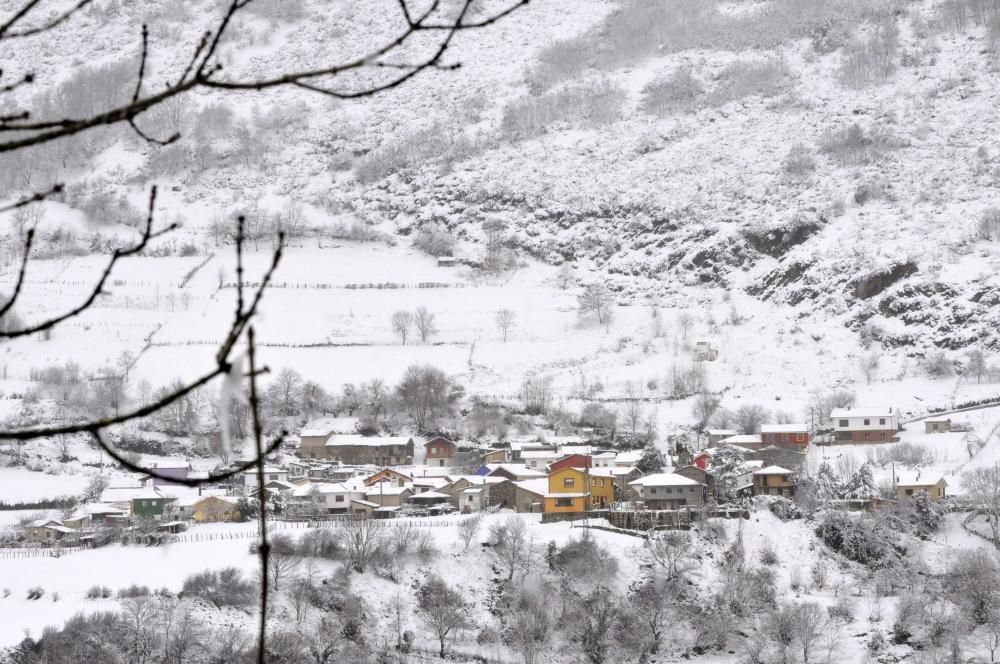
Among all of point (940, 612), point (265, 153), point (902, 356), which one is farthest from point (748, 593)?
point (265, 153)

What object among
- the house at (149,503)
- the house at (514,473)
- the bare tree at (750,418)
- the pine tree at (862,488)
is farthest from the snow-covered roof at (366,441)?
the pine tree at (862,488)

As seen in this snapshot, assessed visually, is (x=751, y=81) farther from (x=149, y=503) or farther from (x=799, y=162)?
(x=149, y=503)

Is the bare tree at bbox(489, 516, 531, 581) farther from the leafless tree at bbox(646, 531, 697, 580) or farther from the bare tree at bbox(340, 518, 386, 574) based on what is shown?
the leafless tree at bbox(646, 531, 697, 580)

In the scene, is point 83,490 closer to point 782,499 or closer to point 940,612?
point 782,499

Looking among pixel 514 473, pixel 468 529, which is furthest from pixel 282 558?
pixel 514 473

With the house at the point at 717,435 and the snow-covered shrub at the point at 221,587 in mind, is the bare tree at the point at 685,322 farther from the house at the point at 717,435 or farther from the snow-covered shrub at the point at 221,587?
the snow-covered shrub at the point at 221,587
